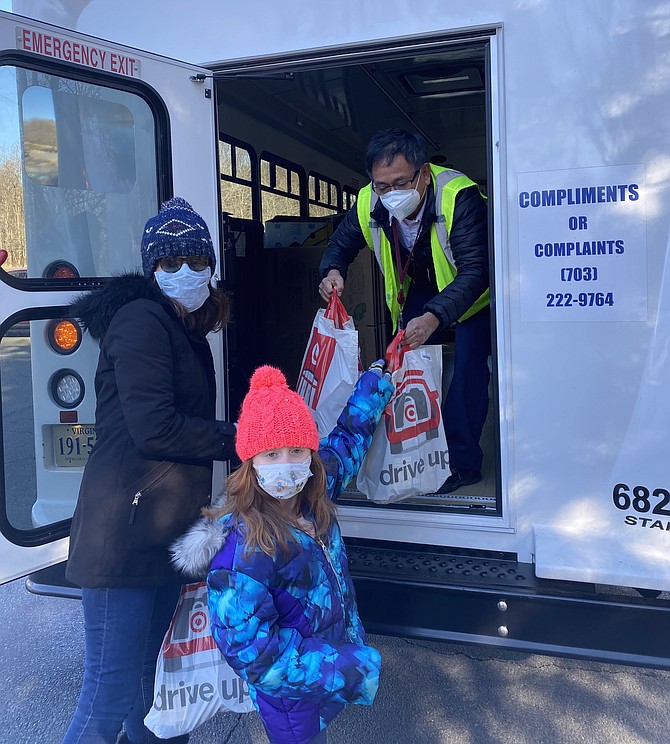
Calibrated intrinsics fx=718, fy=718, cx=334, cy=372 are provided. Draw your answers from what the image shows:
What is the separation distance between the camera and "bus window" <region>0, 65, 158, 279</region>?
8.62 ft

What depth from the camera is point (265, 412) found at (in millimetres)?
1757

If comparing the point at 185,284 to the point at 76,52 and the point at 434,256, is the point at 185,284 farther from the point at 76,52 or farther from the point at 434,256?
the point at 434,256

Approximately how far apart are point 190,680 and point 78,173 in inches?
74.1

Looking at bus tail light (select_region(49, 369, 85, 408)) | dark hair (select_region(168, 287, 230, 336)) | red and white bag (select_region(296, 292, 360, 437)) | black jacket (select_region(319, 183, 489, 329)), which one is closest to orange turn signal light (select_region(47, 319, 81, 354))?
bus tail light (select_region(49, 369, 85, 408))

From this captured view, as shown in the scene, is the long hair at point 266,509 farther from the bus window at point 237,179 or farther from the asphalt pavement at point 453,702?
the bus window at point 237,179

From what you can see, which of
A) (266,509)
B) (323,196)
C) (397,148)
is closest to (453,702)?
(266,509)

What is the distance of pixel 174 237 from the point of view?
6.69 ft

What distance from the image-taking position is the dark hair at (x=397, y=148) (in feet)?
9.02

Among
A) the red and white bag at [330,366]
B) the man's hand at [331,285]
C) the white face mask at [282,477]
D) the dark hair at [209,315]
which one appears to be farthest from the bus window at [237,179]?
the white face mask at [282,477]

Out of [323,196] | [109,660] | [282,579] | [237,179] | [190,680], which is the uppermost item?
[323,196]

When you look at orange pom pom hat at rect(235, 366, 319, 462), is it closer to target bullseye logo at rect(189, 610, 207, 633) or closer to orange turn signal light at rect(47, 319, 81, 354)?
target bullseye logo at rect(189, 610, 207, 633)

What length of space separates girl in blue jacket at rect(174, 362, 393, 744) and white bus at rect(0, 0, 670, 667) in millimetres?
647

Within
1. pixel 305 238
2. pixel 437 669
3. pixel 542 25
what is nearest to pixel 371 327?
pixel 305 238

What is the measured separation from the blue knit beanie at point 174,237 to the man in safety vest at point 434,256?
851 millimetres
